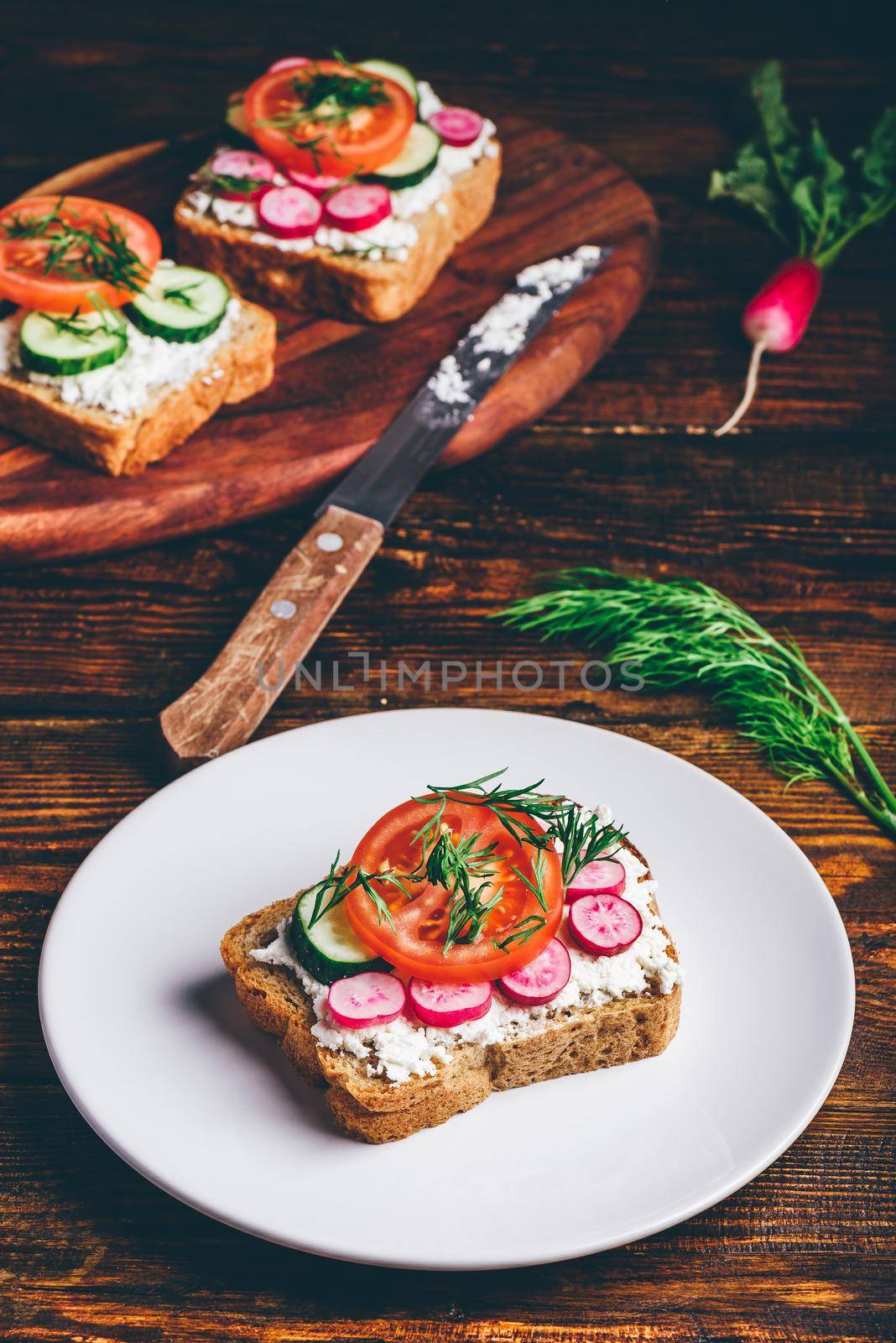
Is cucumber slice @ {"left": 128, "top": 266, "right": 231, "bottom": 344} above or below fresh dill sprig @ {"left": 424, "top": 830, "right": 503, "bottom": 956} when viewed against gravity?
above

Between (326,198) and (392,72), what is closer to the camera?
(326,198)

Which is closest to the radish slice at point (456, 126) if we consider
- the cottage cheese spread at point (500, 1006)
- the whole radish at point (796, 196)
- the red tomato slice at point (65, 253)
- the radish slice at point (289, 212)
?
the radish slice at point (289, 212)

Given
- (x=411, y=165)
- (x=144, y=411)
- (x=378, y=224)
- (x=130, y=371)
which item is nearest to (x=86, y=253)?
(x=130, y=371)

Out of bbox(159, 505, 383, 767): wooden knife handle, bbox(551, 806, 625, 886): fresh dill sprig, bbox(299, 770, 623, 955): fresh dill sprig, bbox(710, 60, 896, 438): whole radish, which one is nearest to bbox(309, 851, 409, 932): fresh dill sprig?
bbox(299, 770, 623, 955): fresh dill sprig

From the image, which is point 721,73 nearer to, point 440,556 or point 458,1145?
point 440,556

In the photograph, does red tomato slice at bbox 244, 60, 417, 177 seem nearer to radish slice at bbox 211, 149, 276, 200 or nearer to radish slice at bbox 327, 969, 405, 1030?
radish slice at bbox 211, 149, 276, 200

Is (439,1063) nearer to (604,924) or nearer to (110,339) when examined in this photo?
(604,924)
